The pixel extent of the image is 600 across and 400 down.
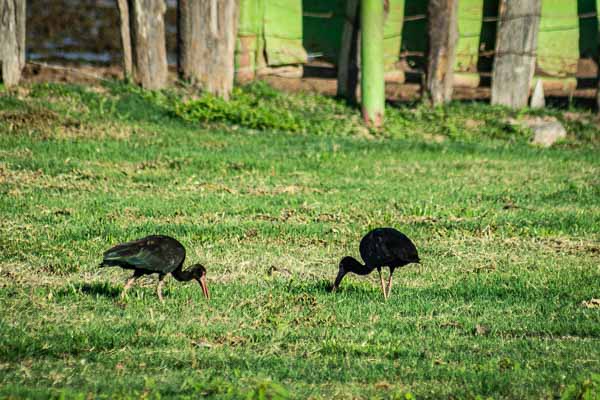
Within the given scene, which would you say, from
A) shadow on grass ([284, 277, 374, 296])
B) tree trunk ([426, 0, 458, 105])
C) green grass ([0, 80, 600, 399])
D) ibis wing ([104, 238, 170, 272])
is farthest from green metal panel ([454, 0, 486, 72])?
ibis wing ([104, 238, 170, 272])

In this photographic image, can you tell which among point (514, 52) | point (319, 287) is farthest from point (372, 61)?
point (319, 287)

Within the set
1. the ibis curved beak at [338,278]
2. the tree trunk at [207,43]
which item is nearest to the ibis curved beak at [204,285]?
the ibis curved beak at [338,278]

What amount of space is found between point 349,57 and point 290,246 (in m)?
8.74

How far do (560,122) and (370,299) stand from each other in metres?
9.90

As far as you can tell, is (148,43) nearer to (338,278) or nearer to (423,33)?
(423,33)

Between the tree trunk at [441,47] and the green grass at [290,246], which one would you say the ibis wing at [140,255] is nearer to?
the green grass at [290,246]

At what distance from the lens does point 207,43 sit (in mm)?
16109

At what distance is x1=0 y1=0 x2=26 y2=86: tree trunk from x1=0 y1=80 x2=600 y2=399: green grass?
0.38 meters

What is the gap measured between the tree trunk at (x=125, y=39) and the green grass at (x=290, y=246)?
55cm

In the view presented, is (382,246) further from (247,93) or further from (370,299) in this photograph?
(247,93)

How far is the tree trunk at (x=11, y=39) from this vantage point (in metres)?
15.4

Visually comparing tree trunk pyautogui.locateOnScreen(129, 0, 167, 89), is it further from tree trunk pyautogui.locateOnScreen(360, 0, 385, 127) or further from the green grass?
tree trunk pyautogui.locateOnScreen(360, 0, 385, 127)

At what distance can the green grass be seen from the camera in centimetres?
601

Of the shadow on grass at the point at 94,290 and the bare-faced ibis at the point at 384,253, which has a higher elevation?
the bare-faced ibis at the point at 384,253
